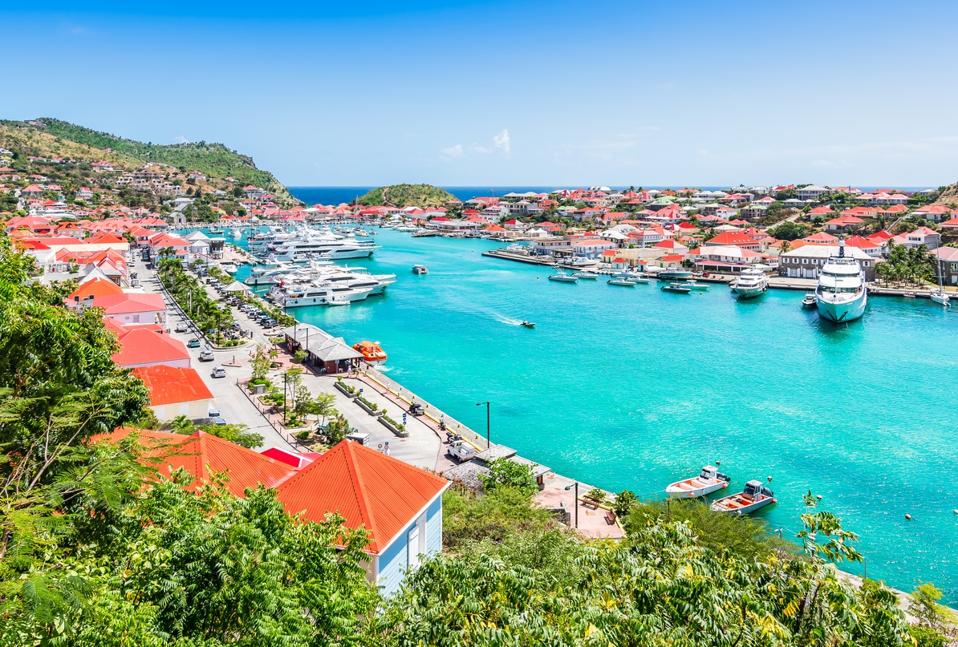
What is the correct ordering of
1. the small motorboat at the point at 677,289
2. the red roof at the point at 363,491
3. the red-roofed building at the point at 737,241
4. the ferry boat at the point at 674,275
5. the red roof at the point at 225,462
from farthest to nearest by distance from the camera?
the red-roofed building at the point at 737,241, the ferry boat at the point at 674,275, the small motorboat at the point at 677,289, the red roof at the point at 225,462, the red roof at the point at 363,491

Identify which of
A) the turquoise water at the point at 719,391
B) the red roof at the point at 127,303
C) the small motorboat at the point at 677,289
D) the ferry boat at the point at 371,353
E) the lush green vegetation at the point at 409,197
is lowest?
the turquoise water at the point at 719,391

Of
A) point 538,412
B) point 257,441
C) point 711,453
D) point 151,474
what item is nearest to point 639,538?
point 151,474

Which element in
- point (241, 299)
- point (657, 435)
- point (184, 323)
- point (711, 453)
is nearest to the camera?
point (711, 453)

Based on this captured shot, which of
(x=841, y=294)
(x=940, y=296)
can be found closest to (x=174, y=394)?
(x=841, y=294)

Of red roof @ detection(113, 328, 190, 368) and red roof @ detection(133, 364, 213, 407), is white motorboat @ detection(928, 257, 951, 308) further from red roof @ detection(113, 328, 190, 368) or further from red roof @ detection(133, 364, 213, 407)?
red roof @ detection(113, 328, 190, 368)

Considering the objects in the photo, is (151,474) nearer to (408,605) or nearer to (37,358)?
(37,358)

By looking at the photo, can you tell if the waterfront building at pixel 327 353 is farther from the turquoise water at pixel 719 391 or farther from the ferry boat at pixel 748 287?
the ferry boat at pixel 748 287

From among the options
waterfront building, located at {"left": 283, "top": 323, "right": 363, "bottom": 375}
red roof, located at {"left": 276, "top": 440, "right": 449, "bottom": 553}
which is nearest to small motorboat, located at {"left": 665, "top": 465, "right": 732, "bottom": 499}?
red roof, located at {"left": 276, "top": 440, "right": 449, "bottom": 553}

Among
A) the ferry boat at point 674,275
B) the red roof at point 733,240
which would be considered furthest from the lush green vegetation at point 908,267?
the ferry boat at point 674,275
